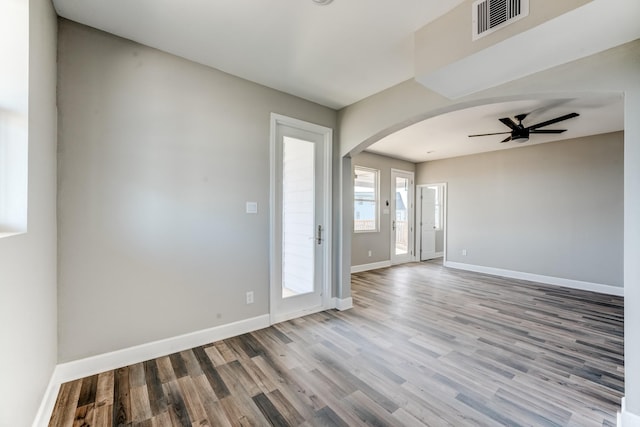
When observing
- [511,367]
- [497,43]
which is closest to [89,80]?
[497,43]

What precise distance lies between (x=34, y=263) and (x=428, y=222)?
25.1ft

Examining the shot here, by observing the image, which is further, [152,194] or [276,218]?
[276,218]

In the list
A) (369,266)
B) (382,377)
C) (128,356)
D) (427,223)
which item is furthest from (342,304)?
(427,223)

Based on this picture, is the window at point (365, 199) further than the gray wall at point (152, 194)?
Yes

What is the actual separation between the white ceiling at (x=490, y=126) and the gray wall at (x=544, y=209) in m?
0.32

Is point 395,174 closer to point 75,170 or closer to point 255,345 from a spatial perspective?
point 255,345

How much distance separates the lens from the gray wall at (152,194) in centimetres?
203

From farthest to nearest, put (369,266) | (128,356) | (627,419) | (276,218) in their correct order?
(369,266) → (276,218) → (128,356) → (627,419)

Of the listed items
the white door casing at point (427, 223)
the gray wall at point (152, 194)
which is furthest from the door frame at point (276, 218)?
the white door casing at point (427, 223)

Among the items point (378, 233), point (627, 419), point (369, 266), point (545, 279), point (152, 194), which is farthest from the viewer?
point (378, 233)

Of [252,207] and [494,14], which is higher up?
[494,14]

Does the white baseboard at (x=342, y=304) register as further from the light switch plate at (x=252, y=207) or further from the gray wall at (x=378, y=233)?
the gray wall at (x=378, y=233)

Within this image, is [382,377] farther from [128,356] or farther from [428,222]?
[428,222]

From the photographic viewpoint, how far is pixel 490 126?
4.21m
